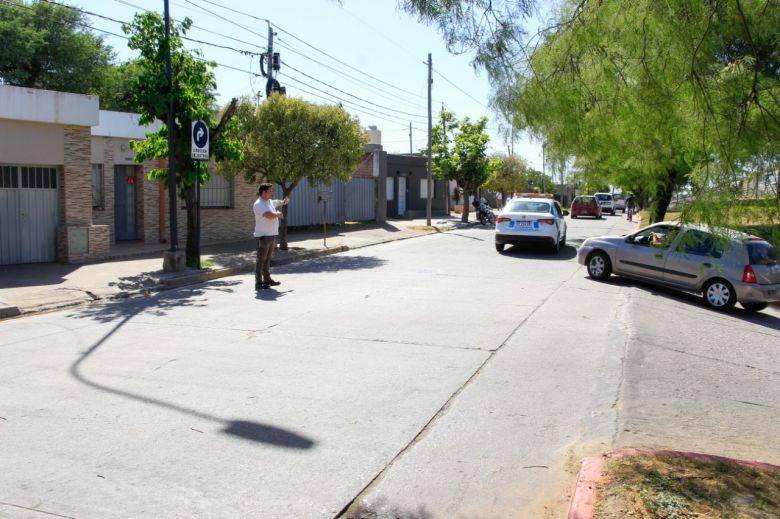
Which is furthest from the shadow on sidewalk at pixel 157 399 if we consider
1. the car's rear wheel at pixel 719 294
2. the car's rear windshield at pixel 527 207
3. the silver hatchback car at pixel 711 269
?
the car's rear windshield at pixel 527 207

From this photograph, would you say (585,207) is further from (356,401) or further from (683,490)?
(683,490)

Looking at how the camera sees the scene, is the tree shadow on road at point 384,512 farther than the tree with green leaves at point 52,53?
No

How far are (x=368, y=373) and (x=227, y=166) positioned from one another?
1218cm

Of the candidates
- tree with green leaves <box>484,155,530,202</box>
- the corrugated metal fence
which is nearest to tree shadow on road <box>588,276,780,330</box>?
the corrugated metal fence

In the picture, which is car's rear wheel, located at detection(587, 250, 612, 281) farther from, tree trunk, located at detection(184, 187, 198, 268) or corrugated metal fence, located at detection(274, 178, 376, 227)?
corrugated metal fence, located at detection(274, 178, 376, 227)

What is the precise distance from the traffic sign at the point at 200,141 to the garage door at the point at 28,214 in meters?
3.68

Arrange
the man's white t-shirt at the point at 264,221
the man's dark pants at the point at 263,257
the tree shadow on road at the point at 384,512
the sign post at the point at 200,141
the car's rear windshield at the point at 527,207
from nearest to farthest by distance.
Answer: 1. the tree shadow on road at the point at 384,512
2. the man's dark pants at the point at 263,257
3. the man's white t-shirt at the point at 264,221
4. the sign post at the point at 200,141
5. the car's rear windshield at the point at 527,207

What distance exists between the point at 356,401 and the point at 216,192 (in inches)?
636

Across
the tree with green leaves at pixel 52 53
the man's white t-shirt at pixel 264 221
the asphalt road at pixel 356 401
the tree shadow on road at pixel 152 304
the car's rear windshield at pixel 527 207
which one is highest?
the tree with green leaves at pixel 52 53

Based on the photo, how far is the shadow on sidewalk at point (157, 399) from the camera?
16.9 feet

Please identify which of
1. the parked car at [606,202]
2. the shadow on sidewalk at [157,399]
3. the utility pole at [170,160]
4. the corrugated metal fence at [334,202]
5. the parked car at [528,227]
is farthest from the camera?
the parked car at [606,202]

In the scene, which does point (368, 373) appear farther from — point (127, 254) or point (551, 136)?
point (127, 254)

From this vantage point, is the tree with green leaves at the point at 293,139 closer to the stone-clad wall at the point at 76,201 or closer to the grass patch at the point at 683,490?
the stone-clad wall at the point at 76,201

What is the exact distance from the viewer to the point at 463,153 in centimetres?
3428
